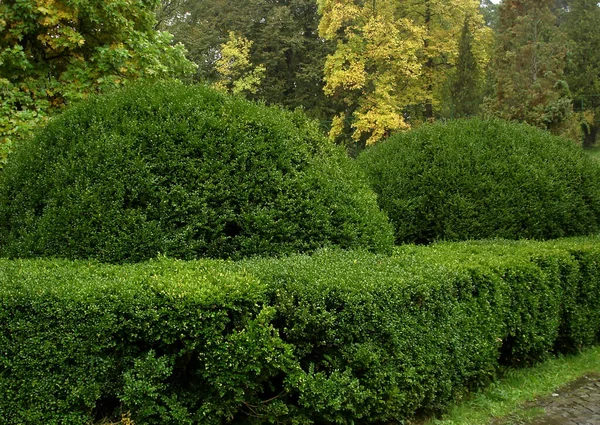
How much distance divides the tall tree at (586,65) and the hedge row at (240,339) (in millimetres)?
28369

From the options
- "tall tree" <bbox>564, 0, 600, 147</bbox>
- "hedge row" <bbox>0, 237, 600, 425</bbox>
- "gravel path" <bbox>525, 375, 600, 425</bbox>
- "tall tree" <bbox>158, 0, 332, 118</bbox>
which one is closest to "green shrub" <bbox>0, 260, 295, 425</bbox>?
"hedge row" <bbox>0, 237, 600, 425</bbox>

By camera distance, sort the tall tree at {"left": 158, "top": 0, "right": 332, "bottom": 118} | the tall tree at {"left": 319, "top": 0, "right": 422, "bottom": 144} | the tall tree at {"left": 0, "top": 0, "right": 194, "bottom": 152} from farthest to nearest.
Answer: the tall tree at {"left": 158, "top": 0, "right": 332, "bottom": 118}
the tall tree at {"left": 319, "top": 0, "right": 422, "bottom": 144}
the tall tree at {"left": 0, "top": 0, "right": 194, "bottom": 152}

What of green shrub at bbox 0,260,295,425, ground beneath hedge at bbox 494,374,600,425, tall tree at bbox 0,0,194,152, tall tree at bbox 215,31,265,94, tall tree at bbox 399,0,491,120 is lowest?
ground beneath hedge at bbox 494,374,600,425

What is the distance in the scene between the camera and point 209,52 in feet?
94.4

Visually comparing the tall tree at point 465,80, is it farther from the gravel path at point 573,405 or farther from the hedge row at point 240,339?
the hedge row at point 240,339

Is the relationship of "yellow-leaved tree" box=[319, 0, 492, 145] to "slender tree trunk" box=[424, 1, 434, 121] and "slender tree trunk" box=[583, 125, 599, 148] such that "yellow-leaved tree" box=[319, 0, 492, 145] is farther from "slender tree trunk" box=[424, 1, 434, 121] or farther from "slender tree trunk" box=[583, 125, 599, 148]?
"slender tree trunk" box=[583, 125, 599, 148]

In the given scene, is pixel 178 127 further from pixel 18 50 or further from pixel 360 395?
pixel 18 50

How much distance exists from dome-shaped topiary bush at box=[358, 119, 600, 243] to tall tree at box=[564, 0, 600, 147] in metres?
23.1

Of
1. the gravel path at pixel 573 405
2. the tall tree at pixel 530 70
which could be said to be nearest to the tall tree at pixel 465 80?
the tall tree at pixel 530 70

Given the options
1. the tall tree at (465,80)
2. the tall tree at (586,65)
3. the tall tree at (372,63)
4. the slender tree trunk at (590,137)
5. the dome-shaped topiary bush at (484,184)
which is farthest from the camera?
the slender tree trunk at (590,137)

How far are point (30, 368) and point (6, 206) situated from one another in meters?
2.33

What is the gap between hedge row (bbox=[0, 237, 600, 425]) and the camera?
11.0 ft

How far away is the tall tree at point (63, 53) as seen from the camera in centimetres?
736

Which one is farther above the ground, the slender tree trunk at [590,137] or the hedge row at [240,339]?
the slender tree trunk at [590,137]
